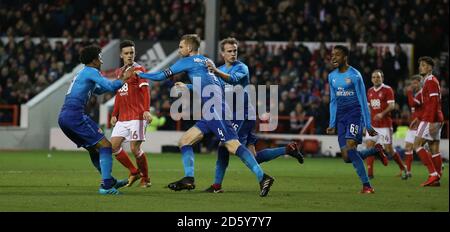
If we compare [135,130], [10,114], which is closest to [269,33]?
[10,114]

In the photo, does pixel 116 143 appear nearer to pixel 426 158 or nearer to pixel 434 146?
pixel 426 158

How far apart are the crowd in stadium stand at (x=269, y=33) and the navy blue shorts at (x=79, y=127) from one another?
1587 centimetres

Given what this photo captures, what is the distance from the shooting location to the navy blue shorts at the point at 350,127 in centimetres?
1473

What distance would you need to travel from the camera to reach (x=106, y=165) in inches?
529

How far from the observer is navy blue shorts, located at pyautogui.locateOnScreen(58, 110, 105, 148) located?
13461 millimetres

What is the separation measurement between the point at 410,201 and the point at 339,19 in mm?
18982

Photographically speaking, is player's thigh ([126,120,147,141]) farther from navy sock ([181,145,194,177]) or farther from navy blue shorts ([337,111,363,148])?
navy blue shorts ([337,111,363,148])

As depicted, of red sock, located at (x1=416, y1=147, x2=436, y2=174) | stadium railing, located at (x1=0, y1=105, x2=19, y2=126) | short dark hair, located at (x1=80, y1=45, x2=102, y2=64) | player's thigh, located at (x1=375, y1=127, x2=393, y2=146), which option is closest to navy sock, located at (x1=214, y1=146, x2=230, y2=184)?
short dark hair, located at (x1=80, y1=45, x2=102, y2=64)

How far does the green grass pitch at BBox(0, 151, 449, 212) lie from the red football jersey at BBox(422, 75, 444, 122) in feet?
4.02

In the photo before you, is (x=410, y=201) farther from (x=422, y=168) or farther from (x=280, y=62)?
(x=280, y=62)

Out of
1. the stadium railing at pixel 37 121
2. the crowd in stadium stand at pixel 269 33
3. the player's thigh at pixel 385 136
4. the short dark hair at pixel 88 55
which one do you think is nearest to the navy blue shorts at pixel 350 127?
the short dark hair at pixel 88 55
